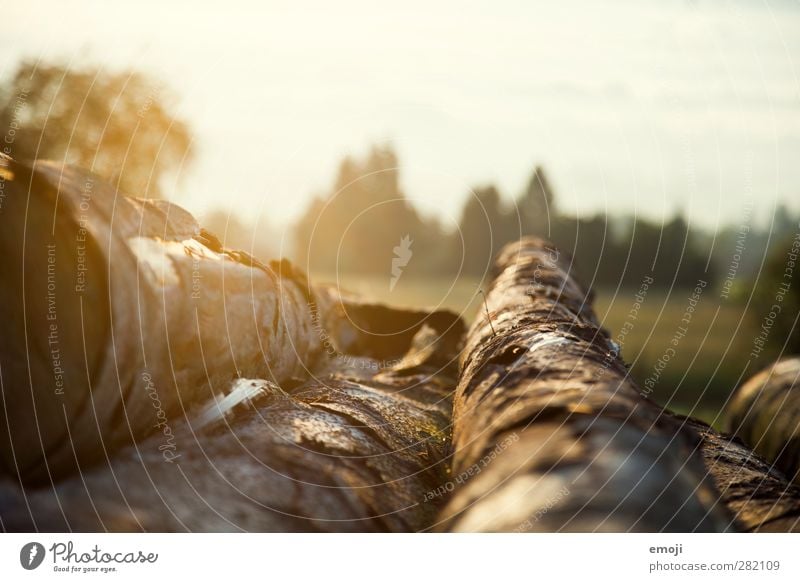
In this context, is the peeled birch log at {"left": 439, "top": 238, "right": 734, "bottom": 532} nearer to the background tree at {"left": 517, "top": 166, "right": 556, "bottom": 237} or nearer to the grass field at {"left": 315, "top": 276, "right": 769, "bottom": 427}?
the grass field at {"left": 315, "top": 276, "right": 769, "bottom": 427}

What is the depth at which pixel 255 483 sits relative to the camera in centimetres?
151

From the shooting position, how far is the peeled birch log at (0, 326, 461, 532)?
4.90ft

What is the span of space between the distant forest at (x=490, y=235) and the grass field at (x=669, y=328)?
96mm

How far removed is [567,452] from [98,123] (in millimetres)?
2876

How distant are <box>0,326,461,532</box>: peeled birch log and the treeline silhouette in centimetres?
108

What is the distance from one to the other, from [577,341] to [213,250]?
112 centimetres

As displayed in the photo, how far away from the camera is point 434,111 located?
7.95 ft

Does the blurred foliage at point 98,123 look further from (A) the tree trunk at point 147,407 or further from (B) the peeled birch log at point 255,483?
(B) the peeled birch log at point 255,483
